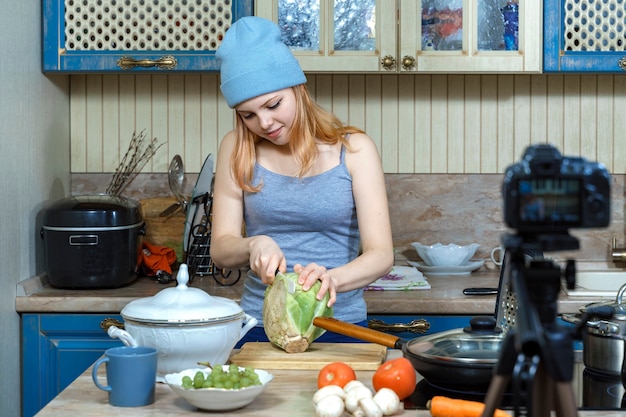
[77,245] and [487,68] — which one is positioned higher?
[487,68]

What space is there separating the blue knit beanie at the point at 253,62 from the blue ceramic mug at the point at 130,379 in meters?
0.81

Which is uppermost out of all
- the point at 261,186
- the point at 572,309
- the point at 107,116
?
the point at 107,116

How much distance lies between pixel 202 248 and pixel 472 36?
4.00ft

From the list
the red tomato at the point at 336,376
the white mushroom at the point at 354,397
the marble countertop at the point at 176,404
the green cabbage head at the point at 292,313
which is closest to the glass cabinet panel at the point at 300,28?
the green cabbage head at the point at 292,313

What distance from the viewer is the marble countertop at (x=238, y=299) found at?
113 inches

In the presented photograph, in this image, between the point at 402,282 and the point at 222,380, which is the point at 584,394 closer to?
the point at 222,380

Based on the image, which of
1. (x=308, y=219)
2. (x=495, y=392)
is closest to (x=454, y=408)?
(x=495, y=392)

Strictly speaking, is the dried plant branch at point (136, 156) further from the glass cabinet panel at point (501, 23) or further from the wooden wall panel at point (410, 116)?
the glass cabinet panel at point (501, 23)

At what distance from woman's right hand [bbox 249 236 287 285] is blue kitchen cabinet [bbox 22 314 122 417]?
1128 mm

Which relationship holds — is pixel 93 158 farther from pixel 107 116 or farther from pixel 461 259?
pixel 461 259

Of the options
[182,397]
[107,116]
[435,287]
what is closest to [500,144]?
[435,287]

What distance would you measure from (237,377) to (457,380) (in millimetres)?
368

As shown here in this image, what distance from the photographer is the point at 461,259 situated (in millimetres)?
3365

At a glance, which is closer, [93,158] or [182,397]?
[182,397]
